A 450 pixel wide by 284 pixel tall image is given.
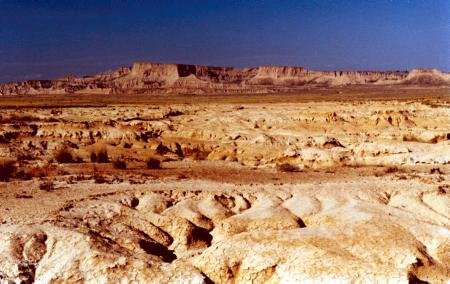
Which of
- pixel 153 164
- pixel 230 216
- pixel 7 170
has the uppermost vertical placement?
pixel 230 216

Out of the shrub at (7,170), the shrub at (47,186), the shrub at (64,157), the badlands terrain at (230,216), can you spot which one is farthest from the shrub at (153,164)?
the shrub at (47,186)

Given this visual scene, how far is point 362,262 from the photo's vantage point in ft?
34.8

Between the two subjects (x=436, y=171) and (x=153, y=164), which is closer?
(x=436, y=171)

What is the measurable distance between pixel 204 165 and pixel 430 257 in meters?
13.9

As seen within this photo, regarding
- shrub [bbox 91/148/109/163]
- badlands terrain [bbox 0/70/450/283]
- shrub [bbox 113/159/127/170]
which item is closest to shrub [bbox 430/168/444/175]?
badlands terrain [bbox 0/70/450/283]

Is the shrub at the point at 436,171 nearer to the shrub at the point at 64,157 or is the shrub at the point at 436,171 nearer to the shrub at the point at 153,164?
the shrub at the point at 153,164

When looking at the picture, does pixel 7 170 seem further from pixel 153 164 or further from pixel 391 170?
pixel 391 170

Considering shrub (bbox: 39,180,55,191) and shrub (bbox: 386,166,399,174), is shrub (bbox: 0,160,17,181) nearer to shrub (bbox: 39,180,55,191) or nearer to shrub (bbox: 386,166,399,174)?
shrub (bbox: 39,180,55,191)

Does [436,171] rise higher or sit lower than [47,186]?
lower

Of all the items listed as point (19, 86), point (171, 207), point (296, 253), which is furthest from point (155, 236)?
point (19, 86)

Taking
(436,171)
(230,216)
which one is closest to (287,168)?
(436,171)

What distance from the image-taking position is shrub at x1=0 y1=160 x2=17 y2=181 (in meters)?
20.1

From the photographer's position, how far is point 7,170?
833 inches

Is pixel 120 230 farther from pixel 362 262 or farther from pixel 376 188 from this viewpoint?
pixel 376 188
